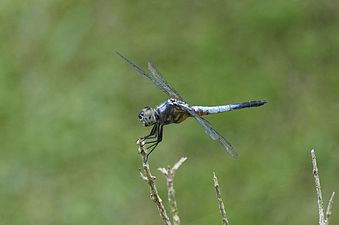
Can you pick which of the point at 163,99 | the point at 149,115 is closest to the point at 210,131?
the point at 149,115

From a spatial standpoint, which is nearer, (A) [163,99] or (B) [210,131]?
(B) [210,131]

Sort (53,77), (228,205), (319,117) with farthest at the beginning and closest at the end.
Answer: (53,77)
(319,117)
(228,205)

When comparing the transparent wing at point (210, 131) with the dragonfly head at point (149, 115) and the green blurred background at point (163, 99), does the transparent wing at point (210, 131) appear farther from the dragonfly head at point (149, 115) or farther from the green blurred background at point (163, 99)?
the green blurred background at point (163, 99)

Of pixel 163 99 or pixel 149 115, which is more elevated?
pixel 163 99

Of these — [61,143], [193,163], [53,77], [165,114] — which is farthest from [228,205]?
[165,114]

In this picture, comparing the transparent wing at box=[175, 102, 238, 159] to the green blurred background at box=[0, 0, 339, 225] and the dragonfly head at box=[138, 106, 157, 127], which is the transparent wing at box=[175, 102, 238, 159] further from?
the green blurred background at box=[0, 0, 339, 225]

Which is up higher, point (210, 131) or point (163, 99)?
point (163, 99)

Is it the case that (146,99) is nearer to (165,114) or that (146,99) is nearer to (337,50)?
(337,50)

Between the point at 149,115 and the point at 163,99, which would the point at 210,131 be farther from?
the point at 163,99
